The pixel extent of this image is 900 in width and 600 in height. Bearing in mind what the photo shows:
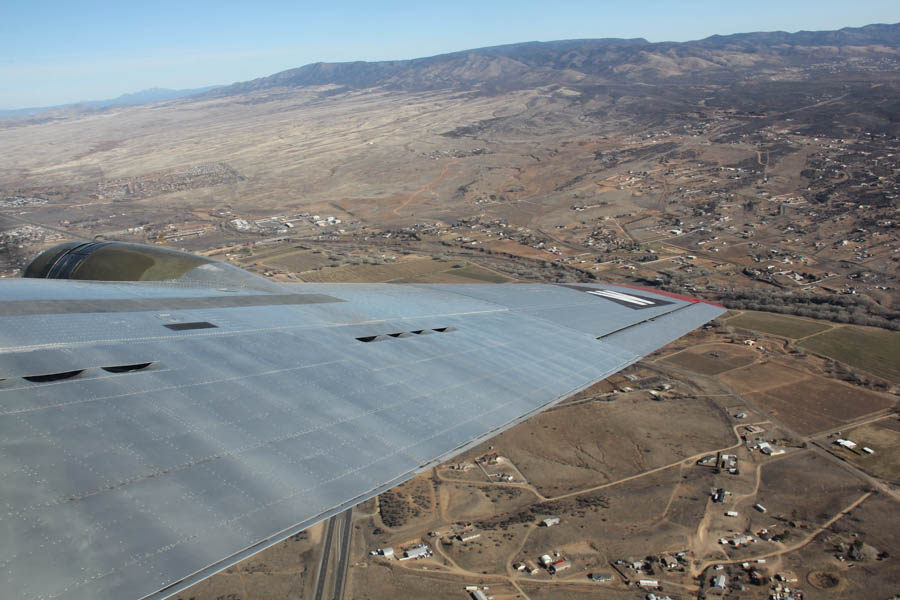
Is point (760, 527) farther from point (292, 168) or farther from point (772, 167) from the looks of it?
point (292, 168)

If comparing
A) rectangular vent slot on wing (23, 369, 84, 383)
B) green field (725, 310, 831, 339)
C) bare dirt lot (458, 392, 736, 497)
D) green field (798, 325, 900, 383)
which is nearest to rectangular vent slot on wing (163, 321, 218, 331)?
rectangular vent slot on wing (23, 369, 84, 383)

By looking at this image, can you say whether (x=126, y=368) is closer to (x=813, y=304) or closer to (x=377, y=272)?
(x=377, y=272)

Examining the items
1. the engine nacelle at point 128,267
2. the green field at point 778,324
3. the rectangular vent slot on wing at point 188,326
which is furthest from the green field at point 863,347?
the rectangular vent slot on wing at point 188,326

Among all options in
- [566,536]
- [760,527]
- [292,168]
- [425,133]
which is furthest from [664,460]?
[425,133]

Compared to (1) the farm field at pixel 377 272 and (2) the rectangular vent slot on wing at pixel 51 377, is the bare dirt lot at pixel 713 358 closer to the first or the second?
(1) the farm field at pixel 377 272

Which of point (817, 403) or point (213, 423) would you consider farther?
point (817, 403)

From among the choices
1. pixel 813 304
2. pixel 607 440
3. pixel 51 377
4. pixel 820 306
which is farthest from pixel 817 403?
pixel 51 377

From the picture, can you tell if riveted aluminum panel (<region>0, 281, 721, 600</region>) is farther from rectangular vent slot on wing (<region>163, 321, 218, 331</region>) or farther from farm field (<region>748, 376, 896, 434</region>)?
farm field (<region>748, 376, 896, 434</region>)
